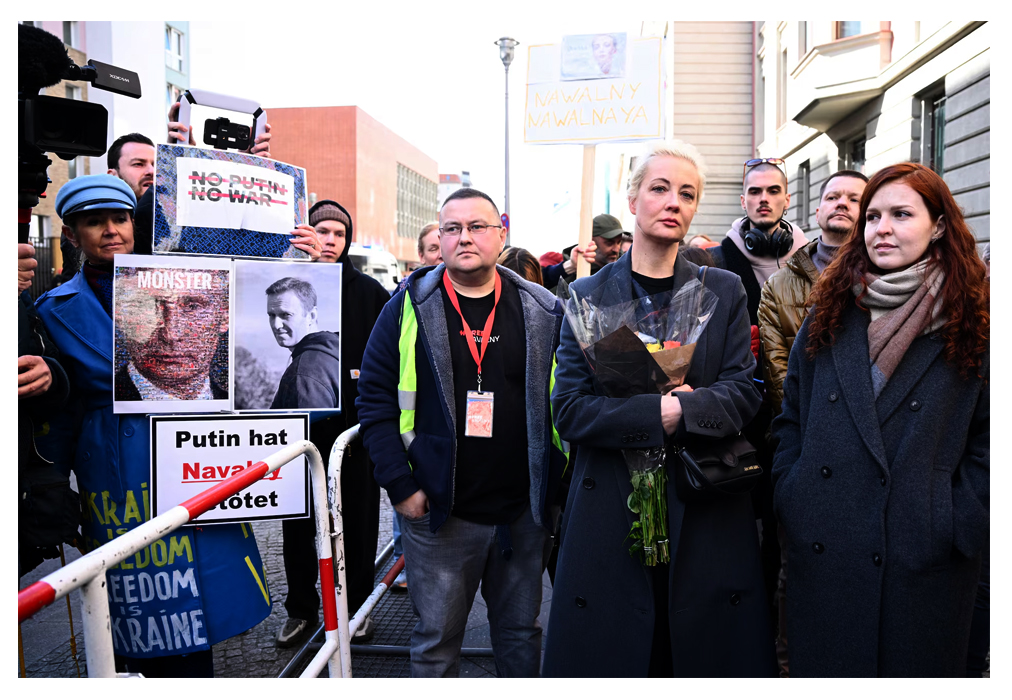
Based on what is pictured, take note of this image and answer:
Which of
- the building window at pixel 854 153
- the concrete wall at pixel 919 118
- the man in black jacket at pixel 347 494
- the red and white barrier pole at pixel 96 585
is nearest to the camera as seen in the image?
the red and white barrier pole at pixel 96 585

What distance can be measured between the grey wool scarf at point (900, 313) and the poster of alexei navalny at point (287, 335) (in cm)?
212

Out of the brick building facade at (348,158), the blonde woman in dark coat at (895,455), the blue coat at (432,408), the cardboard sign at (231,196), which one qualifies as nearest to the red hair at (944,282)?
the blonde woman in dark coat at (895,455)

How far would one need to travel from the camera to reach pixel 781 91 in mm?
18094

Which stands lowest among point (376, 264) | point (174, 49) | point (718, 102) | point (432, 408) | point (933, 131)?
point (432, 408)

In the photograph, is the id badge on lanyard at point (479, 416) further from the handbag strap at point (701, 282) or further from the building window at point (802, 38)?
the building window at point (802, 38)

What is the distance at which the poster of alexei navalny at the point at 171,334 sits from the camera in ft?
9.29

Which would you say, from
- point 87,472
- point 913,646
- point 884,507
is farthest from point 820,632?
point 87,472

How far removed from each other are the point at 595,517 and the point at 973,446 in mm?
1158

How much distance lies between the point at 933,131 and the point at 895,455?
10.4m

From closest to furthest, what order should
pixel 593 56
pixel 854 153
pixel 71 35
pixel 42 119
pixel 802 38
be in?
pixel 42 119 → pixel 593 56 → pixel 854 153 → pixel 802 38 → pixel 71 35

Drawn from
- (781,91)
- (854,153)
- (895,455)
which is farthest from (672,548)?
(781,91)

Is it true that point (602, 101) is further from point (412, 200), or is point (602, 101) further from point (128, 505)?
point (412, 200)

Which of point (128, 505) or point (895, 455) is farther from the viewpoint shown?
point (128, 505)
